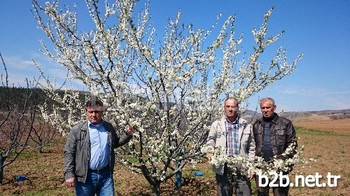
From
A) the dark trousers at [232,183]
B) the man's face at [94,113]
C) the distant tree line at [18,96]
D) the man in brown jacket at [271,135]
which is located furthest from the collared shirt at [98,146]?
the distant tree line at [18,96]

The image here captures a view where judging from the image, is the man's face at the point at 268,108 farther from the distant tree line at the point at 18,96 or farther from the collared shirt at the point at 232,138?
the distant tree line at the point at 18,96

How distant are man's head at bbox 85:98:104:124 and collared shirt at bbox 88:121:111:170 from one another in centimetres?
8

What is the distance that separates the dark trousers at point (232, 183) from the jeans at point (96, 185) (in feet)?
5.01

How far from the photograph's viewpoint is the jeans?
13.6 feet

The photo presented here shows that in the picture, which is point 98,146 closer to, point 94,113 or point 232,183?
point 94,113

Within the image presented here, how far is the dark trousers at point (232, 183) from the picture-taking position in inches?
179

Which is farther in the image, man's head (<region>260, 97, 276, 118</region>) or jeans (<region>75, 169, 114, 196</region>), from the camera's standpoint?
man's head (<region>260, 97, 276, 118</region>)

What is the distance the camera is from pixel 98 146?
4184 millimetres

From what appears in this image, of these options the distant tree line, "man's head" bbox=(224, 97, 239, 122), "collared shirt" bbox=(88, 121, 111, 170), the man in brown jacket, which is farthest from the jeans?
the distant tree line

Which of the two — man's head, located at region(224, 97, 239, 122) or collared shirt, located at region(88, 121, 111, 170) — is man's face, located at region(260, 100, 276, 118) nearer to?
man's head, located at region(224, 97, 239, 122)

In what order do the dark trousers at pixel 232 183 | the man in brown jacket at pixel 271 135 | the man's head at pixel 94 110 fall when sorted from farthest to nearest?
1. the man in brown jacket at pixel 271 135
2. the dark trousers at pixel 232 183
3. the man's head at pixel 94 110

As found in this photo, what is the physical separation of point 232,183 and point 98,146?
6.30ft

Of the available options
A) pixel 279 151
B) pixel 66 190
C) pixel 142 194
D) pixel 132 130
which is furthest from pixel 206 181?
pixel 132 130

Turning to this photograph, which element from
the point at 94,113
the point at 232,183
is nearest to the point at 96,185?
the point at 94,113
